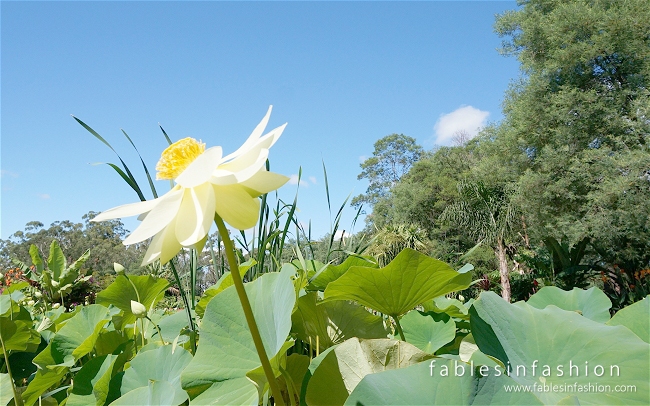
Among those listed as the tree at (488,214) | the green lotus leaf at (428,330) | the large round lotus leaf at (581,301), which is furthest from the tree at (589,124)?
the green lotus leaf at (428,330)

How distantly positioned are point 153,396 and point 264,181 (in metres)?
0.25

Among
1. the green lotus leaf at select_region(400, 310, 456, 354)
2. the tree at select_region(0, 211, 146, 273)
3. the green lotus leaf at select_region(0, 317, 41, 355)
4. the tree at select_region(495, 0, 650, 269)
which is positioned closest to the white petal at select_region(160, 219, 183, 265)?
the green lotus leaf at select_region(400, 310, 456, 354)

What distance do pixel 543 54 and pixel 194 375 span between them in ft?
31.0

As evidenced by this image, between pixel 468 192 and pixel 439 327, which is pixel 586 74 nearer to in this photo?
pixel 468 192

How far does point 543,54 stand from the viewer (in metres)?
8.16

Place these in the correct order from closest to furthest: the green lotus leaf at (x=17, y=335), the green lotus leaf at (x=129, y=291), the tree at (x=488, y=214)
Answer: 1. the green lotus leaf at (x=17, y=335)
2. the green lotus leaf at (x=129, y=291)
3. the tree at (x=488, y=214)

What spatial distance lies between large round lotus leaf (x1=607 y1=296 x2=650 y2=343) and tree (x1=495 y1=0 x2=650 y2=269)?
7.18m

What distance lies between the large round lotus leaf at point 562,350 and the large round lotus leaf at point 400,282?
0.20 feet

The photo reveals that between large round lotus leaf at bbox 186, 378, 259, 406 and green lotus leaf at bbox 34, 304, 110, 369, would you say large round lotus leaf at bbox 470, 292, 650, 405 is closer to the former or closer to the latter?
large round lotus leaf at bbox 186, 378, 259, 406

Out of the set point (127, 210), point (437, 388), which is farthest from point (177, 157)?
point (437, 388)

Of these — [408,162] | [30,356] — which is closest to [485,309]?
[30,356]

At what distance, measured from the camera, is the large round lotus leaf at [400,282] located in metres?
0.44

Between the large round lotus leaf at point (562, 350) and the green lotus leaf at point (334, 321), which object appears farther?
the green lotus leaf at point (334, 321)

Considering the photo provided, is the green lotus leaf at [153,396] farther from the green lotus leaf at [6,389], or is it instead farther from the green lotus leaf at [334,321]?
the green lotus leaf at [6,389]
